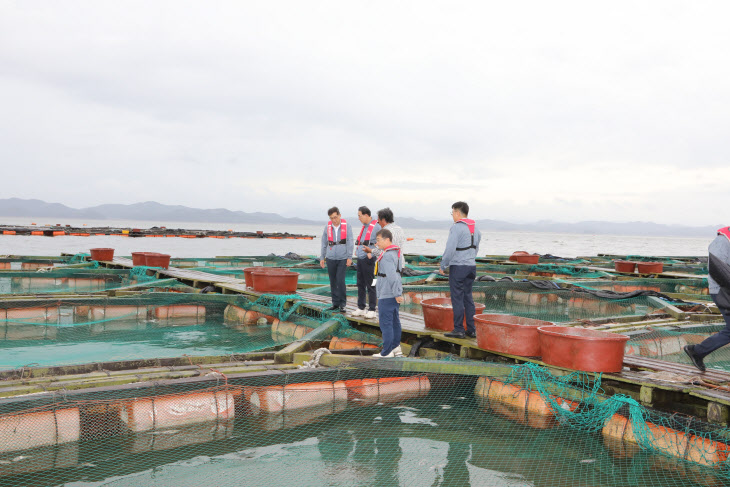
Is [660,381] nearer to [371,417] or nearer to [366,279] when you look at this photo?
[371,417]

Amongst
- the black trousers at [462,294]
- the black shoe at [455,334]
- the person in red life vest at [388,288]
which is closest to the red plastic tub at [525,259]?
the black trousers at [462,294]

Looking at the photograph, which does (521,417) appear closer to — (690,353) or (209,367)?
(690,353)

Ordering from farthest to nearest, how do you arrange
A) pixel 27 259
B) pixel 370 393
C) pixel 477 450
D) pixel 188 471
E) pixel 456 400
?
pixel 27 259
pixel 456 400
pixel 370 393
pixel 477 450
pixel 188 471

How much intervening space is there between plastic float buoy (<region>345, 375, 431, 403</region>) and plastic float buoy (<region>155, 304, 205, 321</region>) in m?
7.12

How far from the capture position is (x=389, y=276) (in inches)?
282

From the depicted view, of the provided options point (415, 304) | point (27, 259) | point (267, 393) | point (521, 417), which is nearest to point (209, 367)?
point (267, 393)

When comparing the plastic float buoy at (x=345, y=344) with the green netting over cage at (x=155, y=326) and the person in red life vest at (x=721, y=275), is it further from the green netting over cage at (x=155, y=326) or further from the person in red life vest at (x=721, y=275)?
the person in red life vest at (x=721, y=275)

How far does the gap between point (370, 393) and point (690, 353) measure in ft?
13.3

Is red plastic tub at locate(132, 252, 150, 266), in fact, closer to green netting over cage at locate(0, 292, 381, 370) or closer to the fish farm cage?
green netting over cage at locate(0, 292, 381, 370)

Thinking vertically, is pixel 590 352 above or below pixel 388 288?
below

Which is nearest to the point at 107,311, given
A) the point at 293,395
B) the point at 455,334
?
the point at 293,395

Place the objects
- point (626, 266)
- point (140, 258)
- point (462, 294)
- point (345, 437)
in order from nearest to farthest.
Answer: point (345, 437) → point (462, 294) → point (140, 258) → point (626, 266)

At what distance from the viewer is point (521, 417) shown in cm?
689

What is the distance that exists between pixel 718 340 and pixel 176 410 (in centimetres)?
623
